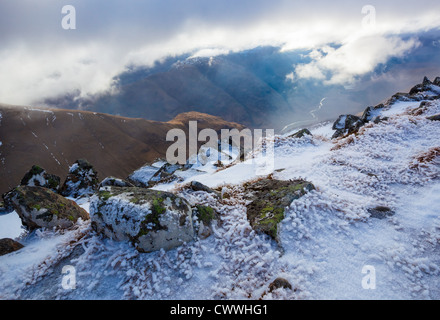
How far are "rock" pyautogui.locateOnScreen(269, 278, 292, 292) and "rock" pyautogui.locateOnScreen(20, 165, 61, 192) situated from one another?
28432 millimetres

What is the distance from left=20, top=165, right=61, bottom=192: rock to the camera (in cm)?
2448

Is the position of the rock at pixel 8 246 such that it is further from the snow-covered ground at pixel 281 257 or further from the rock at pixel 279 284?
the rock at pixel 279 284

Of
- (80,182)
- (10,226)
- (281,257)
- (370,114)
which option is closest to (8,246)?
(281,257)

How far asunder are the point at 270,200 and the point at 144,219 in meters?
4.50

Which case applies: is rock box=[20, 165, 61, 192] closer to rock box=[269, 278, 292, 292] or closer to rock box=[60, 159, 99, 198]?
rock box=[60, 159, 99, 198]

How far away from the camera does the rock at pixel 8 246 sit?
7.41m

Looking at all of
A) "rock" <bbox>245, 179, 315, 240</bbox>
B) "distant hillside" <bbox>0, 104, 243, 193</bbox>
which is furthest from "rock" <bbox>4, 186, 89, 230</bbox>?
"distant hillside" <bbox>0, 104, 243, 193</bbox>

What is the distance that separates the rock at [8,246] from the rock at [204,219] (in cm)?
630

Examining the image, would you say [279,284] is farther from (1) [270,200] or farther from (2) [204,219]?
(1) [270,200]

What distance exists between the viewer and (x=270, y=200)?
8312mm

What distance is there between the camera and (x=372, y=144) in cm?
1377

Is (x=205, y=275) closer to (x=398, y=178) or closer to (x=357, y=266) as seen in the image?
(x=357, y=266)

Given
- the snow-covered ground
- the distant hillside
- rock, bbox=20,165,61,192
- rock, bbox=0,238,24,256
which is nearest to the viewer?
the snow-covered ground

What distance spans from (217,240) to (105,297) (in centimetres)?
324
